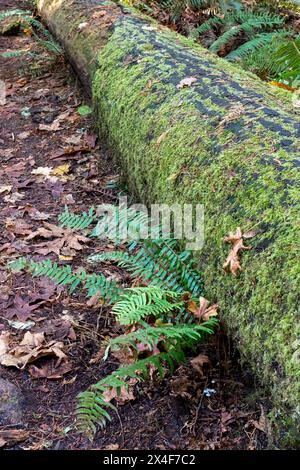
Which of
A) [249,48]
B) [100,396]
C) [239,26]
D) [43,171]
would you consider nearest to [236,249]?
[100,396]

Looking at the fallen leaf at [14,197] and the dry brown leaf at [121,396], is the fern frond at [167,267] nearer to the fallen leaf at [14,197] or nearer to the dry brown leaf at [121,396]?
the dry brown leaf at [121,396]

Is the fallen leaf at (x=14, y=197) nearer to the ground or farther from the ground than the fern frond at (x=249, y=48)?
nearer to the ground

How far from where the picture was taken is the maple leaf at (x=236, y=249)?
221 cm

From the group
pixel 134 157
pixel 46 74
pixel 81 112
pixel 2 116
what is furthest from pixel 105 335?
pixel 46 74

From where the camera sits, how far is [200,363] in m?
2.32

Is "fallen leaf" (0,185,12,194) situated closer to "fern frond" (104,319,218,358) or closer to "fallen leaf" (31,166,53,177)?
"fallen leaf" (31,166,53,177)

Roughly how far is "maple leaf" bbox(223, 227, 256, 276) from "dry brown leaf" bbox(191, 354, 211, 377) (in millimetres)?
439

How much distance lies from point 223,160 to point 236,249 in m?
0.63

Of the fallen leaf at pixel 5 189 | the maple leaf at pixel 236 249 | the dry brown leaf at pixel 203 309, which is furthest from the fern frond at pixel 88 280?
the fallen leaf at pixel 5 189

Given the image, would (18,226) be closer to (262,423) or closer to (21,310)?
(21,310)

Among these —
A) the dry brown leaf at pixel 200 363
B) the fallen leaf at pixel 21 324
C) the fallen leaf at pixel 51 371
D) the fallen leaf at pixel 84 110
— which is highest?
the dry brown leaf at pixel 200 363

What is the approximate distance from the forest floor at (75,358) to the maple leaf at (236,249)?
1.18 feet

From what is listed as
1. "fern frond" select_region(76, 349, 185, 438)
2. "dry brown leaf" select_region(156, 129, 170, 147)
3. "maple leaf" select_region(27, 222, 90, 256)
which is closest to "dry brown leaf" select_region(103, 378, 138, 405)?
"fern frond" select_region(76, 349, 185, 438)

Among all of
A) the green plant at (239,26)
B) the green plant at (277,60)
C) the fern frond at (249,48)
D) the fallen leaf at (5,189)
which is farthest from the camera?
the green plant at (239,26)
